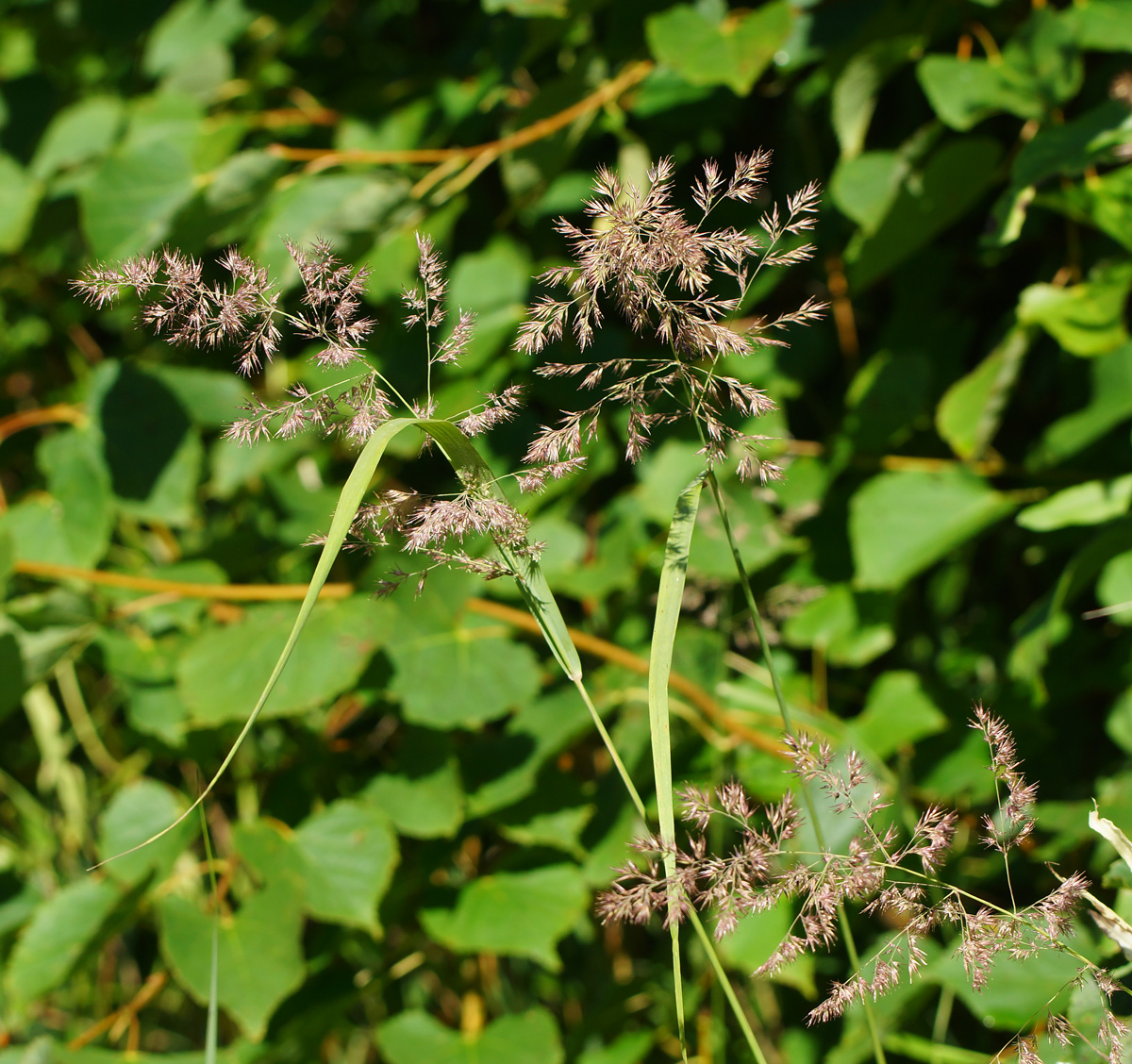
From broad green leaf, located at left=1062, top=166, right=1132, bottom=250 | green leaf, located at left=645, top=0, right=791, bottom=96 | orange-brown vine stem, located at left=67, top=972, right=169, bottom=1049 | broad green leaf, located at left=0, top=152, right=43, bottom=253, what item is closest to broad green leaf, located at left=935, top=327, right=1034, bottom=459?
broad green leaf, located at left=1062, top=166, right=1132, bottom=250

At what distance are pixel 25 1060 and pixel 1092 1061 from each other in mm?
925

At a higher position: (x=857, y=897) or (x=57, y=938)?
(x=857, y=897)

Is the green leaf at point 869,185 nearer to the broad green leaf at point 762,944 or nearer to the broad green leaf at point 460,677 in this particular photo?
the broad green leaf at point 460,677

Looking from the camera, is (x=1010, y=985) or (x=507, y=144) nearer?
(x=1010, y=985)

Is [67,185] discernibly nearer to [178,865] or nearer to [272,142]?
[272,142]

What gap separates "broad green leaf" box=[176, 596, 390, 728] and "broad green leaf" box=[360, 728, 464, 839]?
14 cm

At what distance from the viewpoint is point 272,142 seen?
134cm

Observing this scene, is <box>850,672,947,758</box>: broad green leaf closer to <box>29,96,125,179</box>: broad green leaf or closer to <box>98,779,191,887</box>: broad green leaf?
<box>98,779,191,887</box>: broad green leaf

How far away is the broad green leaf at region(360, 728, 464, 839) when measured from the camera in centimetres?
99

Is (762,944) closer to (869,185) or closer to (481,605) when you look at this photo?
(481,605)

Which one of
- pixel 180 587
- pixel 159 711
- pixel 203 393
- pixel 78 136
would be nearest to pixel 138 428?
pixel 203 393

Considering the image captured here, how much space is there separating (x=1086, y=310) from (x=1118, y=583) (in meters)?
0.25

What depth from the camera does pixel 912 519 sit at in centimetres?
97

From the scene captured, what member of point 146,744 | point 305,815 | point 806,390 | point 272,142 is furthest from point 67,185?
point 806,390
